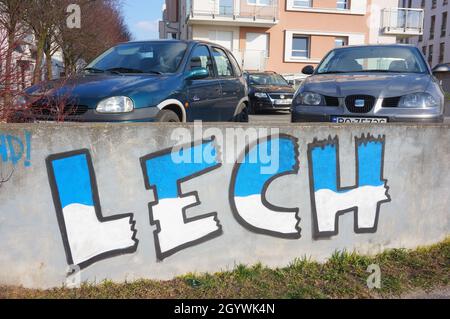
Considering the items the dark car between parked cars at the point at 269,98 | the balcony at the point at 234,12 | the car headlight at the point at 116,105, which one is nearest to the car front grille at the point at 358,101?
the car headlight at the point at 116,105

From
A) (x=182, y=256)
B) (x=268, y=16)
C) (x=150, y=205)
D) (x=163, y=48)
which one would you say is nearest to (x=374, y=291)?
(x=182, y=256)

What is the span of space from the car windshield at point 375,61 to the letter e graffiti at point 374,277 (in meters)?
3.03

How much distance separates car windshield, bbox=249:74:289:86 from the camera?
13.8 m

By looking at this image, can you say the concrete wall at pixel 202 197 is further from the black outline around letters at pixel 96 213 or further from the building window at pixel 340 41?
the building window at pixel 340 41

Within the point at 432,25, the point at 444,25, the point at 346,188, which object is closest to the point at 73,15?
the point at 346,188

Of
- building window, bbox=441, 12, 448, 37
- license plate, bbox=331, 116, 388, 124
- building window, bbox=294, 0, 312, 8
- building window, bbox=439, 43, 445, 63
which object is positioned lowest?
license plate, bbox=331, 116, 388, 124

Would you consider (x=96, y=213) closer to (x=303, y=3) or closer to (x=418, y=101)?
(x=418, y=101)

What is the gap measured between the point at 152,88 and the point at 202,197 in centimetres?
154

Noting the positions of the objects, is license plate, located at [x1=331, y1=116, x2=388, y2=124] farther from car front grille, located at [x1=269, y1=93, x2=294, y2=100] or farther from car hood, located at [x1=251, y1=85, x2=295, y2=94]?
car hood, located at [x1=251, y1=85, x2=295, y2=94]

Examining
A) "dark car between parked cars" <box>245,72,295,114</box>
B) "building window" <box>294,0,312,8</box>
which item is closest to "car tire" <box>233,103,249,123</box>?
"dark car between parked cars" <box>245,72,295,114</box>

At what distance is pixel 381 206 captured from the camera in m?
Answer: 3.88

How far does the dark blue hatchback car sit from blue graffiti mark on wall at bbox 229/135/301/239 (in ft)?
4.33

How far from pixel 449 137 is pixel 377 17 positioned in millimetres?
24378

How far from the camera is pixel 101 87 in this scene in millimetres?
4258
